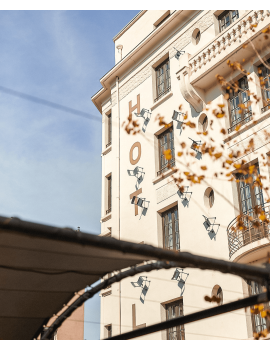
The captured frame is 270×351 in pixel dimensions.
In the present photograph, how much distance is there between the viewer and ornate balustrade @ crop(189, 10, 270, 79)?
1545 centimetres

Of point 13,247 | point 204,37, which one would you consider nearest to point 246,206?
point 204,37

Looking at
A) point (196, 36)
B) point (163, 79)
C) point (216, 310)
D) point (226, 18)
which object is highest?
point (196, 36)

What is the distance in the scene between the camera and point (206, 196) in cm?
1656

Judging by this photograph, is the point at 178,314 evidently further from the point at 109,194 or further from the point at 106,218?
the point at 109,194

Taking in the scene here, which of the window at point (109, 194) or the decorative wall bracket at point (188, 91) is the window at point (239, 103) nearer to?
the decorative wall bracket at point (188, 91)

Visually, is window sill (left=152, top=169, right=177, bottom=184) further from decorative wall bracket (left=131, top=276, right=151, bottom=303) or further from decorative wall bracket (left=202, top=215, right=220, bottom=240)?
decorative wall bracket (left=131, top=276, right=151, bottom=303)

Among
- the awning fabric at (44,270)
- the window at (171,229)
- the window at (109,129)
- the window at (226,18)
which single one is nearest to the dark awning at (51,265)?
the awning fabric at (44,270)

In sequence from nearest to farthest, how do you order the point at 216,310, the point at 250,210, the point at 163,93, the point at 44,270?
the point at 216,310
the point at 44,270
the point at 250,210
the point at 163,93

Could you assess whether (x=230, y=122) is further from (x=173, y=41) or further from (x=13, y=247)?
(x=13, y=247)

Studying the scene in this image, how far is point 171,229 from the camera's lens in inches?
707

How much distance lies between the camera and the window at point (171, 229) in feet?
57.8

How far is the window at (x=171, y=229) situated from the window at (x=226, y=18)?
7757 millimetres

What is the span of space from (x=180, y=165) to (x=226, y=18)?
21.1ft

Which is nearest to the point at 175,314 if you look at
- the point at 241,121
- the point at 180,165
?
the point at 180,165
